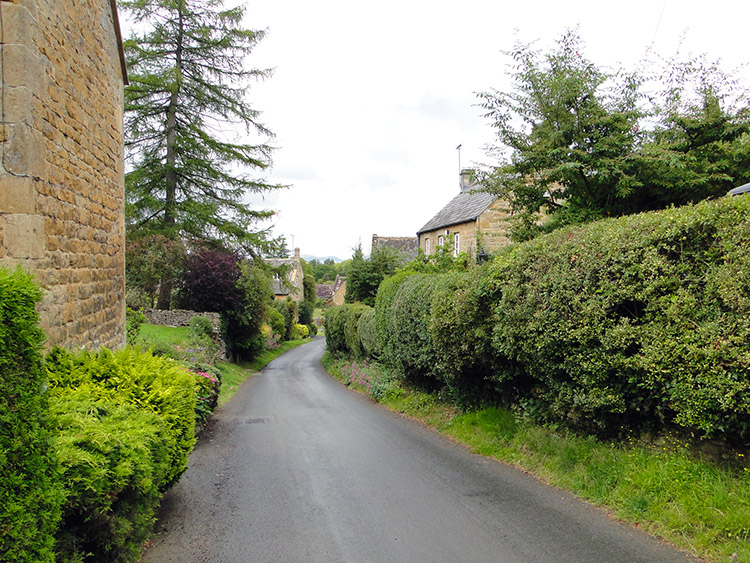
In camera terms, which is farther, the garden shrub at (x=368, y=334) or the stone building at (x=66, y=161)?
the garden shrub at (x=368, y=334)

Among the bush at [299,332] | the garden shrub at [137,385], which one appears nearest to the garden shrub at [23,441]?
the garden shrub at [137,385]

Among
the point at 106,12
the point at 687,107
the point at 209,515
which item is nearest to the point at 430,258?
the point at 687,107

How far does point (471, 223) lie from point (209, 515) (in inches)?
815

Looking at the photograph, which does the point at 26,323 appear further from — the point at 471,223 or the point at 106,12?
the point at 471,223

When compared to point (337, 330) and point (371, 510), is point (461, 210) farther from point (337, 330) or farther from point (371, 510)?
point (371, 510)

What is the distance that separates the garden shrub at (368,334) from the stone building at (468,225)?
4166mm

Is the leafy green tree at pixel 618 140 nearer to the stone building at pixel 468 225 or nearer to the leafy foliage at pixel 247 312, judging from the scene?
the stone building at pixel 468 225

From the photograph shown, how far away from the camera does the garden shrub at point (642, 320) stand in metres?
4.37

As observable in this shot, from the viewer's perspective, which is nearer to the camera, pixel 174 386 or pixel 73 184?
pixel 174 386

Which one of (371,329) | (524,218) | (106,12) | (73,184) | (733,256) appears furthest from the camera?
(371,329)

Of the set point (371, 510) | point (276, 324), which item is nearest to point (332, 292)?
point (276, 324)

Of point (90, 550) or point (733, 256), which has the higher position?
point (733, 256)

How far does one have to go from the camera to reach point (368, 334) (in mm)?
18938

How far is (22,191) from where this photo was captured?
4.87 meters
